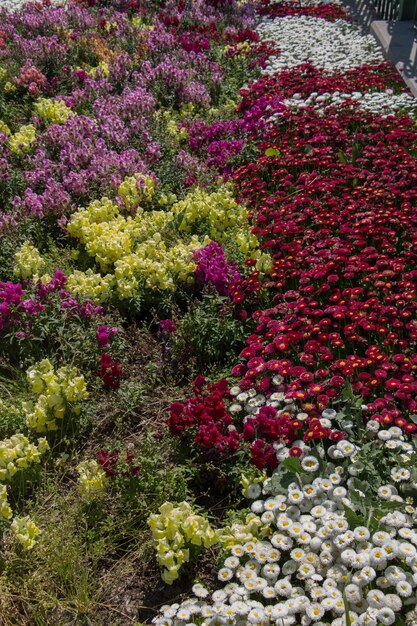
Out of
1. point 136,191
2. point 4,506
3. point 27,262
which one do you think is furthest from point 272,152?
point 4,506

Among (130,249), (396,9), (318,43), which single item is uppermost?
(396,9)

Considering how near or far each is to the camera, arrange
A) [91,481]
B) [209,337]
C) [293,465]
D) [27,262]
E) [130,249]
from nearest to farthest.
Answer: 1. [293,465]
2. [91,481]
3. [209,337]
4. [27,262]
5. [130,249]

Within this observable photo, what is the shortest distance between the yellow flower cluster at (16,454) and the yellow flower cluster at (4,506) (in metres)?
0.18

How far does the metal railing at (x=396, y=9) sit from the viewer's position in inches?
404

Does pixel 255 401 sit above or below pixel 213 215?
below

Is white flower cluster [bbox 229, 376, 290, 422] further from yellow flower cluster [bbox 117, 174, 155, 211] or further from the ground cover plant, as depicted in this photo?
yellow flower cluster [bbox 117, 174, 155, 211]

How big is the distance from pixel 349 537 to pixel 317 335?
1.47 meters

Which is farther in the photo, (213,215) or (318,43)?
(318,43)

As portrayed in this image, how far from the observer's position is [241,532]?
3082mm

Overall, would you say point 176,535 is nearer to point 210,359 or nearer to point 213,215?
point 210,359

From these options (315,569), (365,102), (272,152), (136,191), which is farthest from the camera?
(365,102)

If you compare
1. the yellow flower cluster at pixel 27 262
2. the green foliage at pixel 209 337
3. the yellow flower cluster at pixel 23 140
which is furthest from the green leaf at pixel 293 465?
the yellow flower cluster at pixel 23 140

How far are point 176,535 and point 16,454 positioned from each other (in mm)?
1075

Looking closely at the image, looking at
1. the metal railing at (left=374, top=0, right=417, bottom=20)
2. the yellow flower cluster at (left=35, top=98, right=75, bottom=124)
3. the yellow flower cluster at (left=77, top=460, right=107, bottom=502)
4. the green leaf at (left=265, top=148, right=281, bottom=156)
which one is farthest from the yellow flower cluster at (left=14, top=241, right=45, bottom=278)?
the metal railing at (left=374, top=0, right=417, bottom=20)
